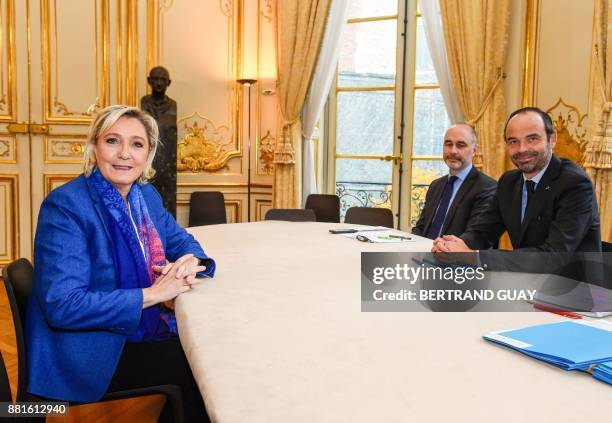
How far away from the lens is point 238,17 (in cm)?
589

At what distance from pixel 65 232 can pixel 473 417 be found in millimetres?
1232

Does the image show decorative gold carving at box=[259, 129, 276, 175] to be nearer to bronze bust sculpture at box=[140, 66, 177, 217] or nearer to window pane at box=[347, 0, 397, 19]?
bronze bust sculpture at box=[140, 66, 177, 217]

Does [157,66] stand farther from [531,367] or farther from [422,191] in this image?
[531,367]

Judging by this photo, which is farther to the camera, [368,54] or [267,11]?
[267,11]

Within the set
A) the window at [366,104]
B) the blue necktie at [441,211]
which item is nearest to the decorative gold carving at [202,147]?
the window at [366,104]

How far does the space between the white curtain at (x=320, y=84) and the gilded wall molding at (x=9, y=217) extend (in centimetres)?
278

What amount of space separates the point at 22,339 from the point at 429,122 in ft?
14.8

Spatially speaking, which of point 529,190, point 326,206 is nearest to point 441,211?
point 529,190

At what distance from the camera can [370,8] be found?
5613mm

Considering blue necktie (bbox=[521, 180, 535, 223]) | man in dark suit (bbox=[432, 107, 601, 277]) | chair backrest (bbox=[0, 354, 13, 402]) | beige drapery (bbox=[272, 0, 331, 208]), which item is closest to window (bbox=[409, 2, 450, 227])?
beige drapery (bbox=[272, 0, 331, 208])

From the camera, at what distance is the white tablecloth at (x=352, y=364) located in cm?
97

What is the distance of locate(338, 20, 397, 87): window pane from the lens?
5551 millimetres

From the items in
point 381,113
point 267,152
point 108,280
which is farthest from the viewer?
point 267,152

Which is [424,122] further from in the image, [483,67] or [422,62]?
[483,67]
